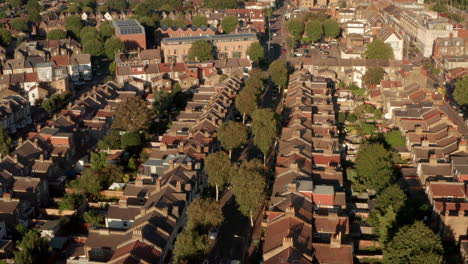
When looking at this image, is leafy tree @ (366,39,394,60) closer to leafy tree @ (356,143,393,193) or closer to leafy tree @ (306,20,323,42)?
leafy tree @ (306,20,323,42)

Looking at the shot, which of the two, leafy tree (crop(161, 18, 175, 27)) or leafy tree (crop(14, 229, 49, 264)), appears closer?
leafy tree (crop(14, 229, 49, 264))

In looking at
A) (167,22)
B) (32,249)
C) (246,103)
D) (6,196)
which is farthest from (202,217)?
(167,22)

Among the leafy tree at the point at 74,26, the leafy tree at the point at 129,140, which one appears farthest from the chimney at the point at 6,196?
the leafy tree at the point at 74,26

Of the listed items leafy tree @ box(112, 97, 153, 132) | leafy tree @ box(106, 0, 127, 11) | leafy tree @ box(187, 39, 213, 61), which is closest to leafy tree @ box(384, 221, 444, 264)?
leafy tree @ box(112, 97, 153, 132)

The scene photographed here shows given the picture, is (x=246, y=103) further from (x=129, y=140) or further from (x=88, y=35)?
(x=88, y=35)

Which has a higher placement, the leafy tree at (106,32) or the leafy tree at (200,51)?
the leafy tree at (106,32)

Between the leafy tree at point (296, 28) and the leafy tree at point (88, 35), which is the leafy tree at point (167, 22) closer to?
the leafy tree at point (88, 35)

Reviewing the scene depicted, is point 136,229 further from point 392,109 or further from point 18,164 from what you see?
point 392,109
